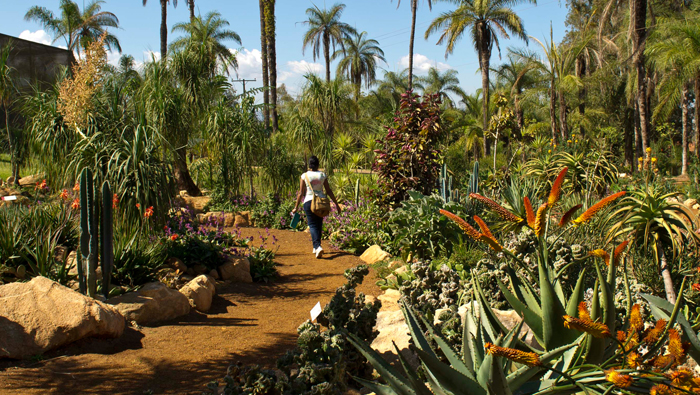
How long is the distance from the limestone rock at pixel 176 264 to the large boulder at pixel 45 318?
1757mm

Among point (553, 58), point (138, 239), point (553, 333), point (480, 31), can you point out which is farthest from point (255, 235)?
point (480, 31)

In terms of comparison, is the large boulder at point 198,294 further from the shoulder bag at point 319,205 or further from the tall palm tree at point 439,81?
the tall palm tree at point 439,81

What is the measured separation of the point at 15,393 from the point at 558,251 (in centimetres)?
382

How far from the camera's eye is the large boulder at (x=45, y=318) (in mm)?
3443

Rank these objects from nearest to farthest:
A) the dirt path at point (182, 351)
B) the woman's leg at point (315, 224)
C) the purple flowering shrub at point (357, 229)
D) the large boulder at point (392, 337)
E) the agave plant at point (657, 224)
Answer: the dirt path at point (182, 351), the large boulder at point (392, 337), the agave plant at point (657, 224), the woman's leg at point (315, 224), the purple flowering shrub at point (357, 229)

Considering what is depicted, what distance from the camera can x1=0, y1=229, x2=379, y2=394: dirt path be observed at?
3.09 meters

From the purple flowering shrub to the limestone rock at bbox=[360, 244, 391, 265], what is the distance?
0.36 metres

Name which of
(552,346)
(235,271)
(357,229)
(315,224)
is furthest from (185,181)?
(552,346)

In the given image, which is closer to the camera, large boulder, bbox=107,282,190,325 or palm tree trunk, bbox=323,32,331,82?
large boulder, bbox=107,282,190,325

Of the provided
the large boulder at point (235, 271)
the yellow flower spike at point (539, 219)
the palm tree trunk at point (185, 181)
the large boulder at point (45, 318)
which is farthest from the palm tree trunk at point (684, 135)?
the large boulder at point (45, 318)

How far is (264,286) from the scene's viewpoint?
19.4 feet

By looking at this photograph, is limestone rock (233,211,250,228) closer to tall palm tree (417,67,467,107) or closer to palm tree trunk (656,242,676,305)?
palm tree trunk (656,242,676,305)

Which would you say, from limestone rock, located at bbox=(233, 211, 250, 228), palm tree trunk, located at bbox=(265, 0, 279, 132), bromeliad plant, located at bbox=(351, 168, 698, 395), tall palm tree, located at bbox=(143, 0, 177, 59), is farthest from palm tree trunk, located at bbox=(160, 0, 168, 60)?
bromeliad plant, located at bbox=(351, 168, 698, 395)

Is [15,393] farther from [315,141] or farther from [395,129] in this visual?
[315,141]
